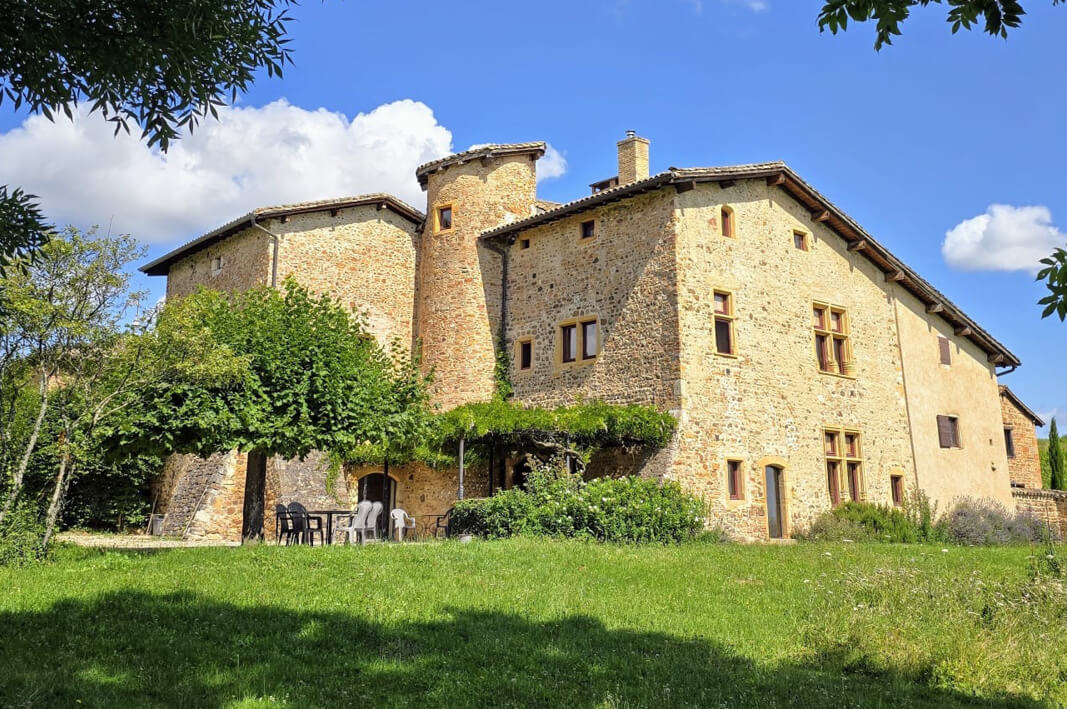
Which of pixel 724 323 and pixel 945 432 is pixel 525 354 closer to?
pixel 724 323

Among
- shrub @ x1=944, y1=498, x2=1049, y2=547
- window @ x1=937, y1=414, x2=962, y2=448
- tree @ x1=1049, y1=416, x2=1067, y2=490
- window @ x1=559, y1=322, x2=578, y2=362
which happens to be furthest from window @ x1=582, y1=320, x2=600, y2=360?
tree @ x1=1049, y1=416, x2=1067, y2=490

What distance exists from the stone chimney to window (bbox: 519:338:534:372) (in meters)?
4.80

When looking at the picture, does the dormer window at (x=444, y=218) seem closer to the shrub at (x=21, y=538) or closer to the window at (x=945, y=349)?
the shrub at (x=21, y=538)

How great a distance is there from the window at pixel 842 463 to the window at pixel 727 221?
5118 mm

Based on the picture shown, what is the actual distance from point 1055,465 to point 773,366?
18.7 m

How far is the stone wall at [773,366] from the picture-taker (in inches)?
637

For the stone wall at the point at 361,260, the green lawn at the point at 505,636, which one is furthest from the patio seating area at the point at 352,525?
the stone wall at the point at 361,260

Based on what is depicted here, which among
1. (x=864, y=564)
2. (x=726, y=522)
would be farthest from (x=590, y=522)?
(x=864, y=564)

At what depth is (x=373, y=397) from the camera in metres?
13.5

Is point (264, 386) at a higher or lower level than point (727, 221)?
lower

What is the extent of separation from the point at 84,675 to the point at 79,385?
632cm

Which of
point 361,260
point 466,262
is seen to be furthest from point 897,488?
point 361,260

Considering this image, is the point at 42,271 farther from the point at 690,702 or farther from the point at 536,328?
the point at 536,328

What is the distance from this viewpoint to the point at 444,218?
67.9 ft
